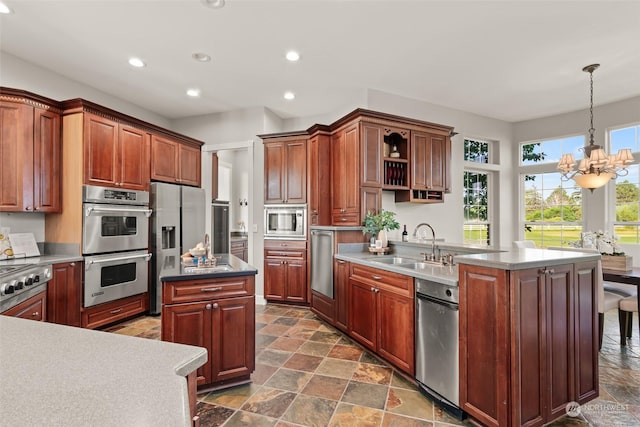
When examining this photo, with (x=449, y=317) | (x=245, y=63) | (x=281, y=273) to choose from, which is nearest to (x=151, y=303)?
(x=281, y=273)

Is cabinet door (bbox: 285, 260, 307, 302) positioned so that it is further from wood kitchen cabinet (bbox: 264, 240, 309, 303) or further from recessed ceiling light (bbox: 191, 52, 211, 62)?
recessed ceiling light (bbox: 191, 52, 211, 62)

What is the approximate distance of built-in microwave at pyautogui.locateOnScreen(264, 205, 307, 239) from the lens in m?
4.53

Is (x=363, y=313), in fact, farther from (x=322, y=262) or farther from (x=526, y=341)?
(x=526, y=341)

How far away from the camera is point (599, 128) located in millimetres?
5055

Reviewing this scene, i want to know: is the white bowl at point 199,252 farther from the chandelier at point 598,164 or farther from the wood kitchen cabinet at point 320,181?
the chandelier at point 598,164

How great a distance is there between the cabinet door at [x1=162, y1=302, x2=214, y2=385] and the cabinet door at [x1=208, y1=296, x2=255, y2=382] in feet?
0.11

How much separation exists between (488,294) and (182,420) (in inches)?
67.2

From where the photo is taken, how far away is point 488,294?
5.86 feet

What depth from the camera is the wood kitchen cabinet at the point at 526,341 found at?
1.71m

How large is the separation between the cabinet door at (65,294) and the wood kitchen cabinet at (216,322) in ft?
6.01

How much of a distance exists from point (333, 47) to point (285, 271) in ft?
9.65

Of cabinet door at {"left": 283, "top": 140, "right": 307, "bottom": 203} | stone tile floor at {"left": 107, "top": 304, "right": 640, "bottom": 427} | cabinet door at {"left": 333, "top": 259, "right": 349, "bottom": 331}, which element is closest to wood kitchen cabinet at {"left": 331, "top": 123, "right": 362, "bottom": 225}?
cabinet door at {"left": 283, "top": 140, "right": 307, "bottom": 203}

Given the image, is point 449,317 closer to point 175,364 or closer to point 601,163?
point 175,364

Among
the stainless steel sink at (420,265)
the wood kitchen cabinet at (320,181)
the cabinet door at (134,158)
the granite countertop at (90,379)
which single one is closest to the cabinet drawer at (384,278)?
the stainless steel sink at (420,265)
